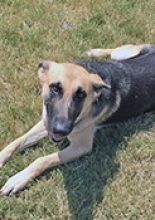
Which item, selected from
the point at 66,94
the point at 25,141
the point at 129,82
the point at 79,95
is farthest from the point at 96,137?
the point at 66,94

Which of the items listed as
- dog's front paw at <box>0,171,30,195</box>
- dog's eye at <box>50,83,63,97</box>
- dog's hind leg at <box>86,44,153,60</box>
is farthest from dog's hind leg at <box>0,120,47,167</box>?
dog's hind leg at <box>86,44,153,60</box>

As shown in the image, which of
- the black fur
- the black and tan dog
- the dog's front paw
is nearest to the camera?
the black and tan dog

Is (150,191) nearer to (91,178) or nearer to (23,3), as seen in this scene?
(91,178)

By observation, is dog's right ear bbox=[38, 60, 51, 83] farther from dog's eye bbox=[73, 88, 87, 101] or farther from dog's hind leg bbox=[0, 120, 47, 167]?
dog's hind leg bbox=[0, 120, 47, 167]

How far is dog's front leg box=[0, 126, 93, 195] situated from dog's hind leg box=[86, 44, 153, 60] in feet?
4.00

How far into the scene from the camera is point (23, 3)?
695cm

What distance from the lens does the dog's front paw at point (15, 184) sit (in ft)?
16.6

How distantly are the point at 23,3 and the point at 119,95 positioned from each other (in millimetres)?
2136

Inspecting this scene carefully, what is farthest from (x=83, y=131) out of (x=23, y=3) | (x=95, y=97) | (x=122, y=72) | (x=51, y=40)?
(x=23, y=3)

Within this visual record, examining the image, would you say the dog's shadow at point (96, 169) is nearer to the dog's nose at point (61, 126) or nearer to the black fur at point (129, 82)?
the black fur at point (129, 82)

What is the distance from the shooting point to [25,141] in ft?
17.8

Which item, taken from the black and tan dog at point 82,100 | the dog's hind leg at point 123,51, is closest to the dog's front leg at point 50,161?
the black and tan dog at point 82,100

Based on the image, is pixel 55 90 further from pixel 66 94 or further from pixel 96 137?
pixel 96 137

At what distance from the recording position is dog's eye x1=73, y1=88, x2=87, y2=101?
487 cm
